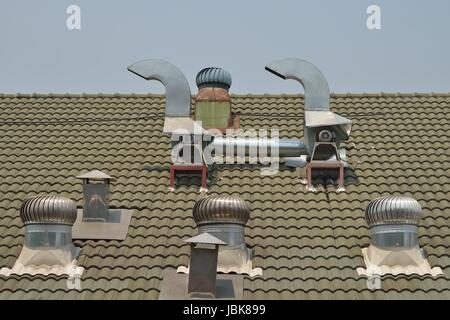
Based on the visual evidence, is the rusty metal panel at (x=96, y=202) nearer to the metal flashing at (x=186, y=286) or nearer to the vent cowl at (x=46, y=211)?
the vent cowl at (x=46, y=211)

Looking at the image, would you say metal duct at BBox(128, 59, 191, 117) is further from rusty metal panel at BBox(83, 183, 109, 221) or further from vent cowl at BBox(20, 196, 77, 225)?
vent cowl at BBox(20, 196, 77, 225)

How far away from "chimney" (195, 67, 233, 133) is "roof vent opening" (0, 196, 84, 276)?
14.8ft

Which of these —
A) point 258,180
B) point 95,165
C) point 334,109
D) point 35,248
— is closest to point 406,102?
point 334,109

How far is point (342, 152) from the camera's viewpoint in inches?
784

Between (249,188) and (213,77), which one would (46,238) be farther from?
(213,77)

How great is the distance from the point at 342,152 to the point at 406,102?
10.2 feet

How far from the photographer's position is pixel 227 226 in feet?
54.7

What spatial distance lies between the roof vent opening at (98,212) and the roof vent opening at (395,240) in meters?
3.78

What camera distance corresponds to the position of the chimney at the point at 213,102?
20609 mm

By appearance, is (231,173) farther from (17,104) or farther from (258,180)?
(17,104)

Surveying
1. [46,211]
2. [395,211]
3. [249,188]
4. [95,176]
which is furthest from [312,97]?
[46,211]

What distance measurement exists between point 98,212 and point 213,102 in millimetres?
3729

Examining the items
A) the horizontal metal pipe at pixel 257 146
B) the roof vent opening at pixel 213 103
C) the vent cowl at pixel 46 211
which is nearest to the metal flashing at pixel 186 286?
the vent cowl at pixel 46 211

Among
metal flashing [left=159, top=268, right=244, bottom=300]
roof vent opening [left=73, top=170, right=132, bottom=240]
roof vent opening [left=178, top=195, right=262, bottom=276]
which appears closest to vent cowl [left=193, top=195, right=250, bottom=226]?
roof vent opening [left=178, top=195, right=262, bottom=276]
